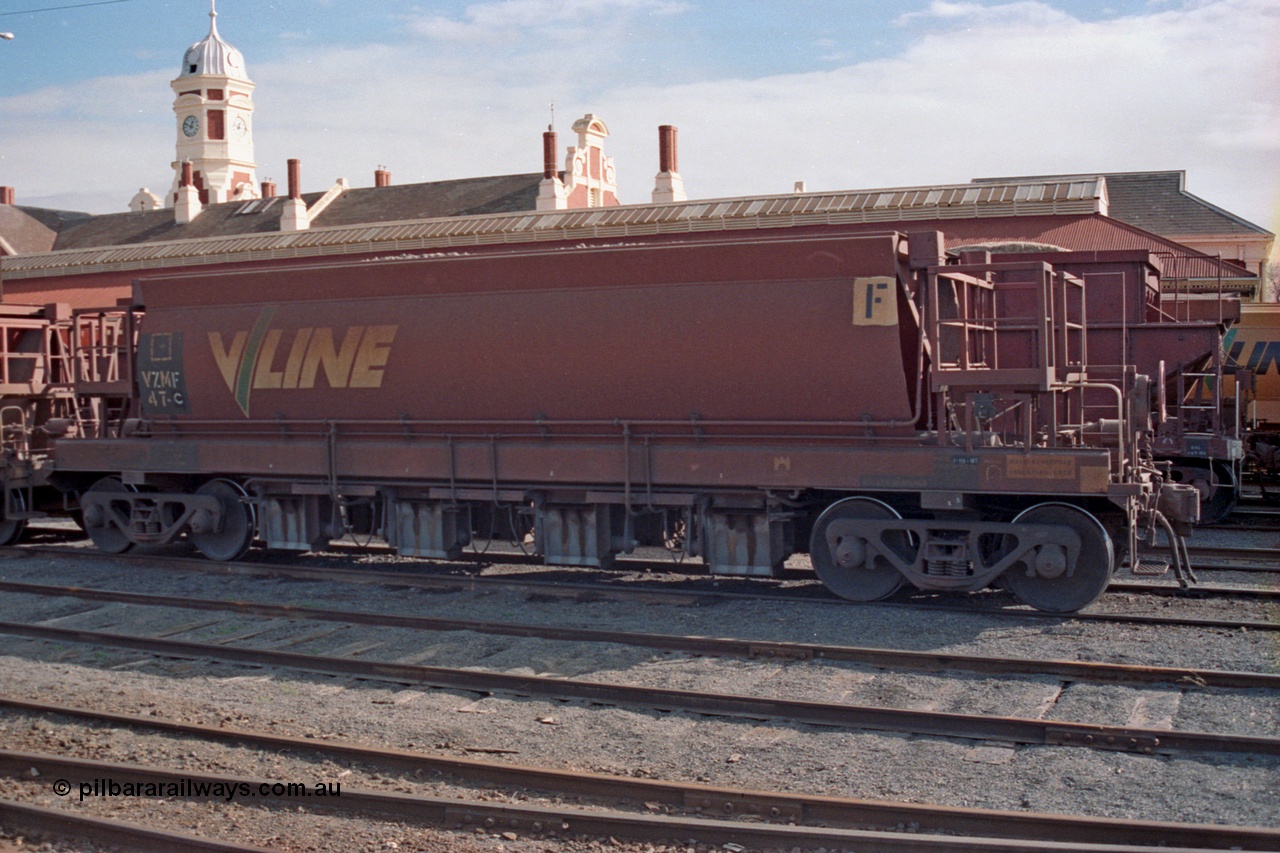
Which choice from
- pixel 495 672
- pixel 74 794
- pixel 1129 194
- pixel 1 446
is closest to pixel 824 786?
pixel 495 672

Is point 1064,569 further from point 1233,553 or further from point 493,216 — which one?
point 493,216

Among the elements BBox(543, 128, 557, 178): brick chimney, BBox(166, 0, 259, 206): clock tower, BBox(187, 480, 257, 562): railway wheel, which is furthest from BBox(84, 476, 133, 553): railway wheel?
BBox(166, 0, 259, 206): clock tower

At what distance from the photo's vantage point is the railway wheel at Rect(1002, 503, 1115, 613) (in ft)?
32.1

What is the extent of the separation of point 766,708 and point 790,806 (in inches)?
65.5

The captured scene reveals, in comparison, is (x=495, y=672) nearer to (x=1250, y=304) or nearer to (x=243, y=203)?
(x=1250, y=304)

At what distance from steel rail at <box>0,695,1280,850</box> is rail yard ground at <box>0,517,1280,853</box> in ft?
0.25

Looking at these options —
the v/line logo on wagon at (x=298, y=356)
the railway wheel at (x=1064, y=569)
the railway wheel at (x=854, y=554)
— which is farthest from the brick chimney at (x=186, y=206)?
the railway wheel at (x=1064, y=569)

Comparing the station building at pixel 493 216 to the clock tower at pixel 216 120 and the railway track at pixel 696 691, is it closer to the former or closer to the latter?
the clock tower at pixel 216 120

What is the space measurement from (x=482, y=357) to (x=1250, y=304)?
17.6m

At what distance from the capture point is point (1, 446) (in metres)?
15.2

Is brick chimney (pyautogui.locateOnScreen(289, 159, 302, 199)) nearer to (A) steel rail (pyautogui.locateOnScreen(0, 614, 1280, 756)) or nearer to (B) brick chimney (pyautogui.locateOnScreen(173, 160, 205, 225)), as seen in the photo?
(B) brick chimney (pyautogui.locateOnScreen(173, 160, 205, 225))

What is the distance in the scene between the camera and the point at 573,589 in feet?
38.0

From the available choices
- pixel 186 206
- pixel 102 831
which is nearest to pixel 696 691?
pixel 102 831

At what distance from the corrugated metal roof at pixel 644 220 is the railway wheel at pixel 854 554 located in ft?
36.8
